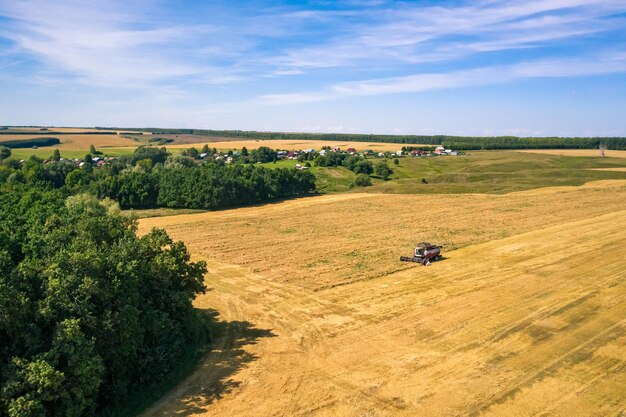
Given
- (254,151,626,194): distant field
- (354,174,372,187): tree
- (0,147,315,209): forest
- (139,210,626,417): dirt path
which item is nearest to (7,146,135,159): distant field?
(0,147,315,209): forest

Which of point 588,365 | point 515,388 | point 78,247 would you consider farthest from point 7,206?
point 588,365

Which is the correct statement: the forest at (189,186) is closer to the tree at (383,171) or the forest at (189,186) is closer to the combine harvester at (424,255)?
the tree at (383,171)

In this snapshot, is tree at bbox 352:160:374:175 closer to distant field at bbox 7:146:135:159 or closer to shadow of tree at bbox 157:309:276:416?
distant field at bbox 7:146:135:159

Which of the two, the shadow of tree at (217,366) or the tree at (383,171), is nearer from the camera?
the shadow of tree at (217,366)

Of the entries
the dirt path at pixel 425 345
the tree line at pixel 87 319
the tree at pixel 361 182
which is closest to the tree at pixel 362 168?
the tree at pixel 361 182

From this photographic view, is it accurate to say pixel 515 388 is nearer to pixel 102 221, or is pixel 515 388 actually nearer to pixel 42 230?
pixel 102 221

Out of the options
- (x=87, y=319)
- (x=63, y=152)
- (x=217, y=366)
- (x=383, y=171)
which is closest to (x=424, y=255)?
(x=217, y=366)

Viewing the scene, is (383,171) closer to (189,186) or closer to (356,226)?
(189,186)
